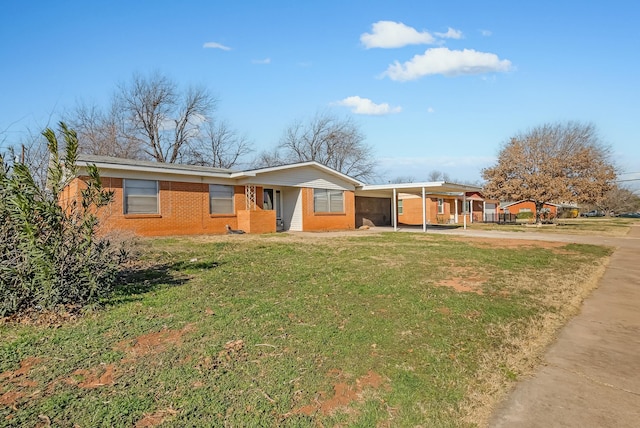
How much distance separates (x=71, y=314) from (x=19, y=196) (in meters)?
1.41

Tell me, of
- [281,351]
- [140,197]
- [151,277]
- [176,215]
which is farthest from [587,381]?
[176,215]

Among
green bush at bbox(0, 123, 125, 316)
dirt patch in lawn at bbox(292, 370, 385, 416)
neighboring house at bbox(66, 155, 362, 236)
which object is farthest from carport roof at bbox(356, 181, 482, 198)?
dirt patch in lawn at bbox(292, 370, 385, 416)

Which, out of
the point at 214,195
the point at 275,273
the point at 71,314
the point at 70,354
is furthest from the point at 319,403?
the point at 214,195

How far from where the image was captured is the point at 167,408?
2.57 m

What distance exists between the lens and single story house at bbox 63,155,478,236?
43.3 ft

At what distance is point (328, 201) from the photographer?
20281 millimetres

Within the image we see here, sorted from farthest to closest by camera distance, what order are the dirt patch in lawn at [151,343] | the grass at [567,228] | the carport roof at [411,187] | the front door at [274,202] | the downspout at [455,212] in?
the downspout at [455,212] < the grass at [567,228] < the carport roof at [411,187] < the front door at [274,202] < the dirt patch in lawn at [151,343]

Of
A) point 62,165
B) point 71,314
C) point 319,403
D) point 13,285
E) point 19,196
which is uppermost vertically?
point 62,165

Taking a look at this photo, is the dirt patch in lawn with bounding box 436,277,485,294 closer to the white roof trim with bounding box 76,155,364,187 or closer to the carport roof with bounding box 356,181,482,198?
the white roof trim with bounding box 76,155,364,187

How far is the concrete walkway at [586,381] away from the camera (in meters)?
2.64

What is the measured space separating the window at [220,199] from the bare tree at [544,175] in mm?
23010

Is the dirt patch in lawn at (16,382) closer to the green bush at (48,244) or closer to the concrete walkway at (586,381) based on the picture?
the green bush at (48,244)

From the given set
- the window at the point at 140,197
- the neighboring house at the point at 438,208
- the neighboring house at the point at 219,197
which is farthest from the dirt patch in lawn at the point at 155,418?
the neighboring house at the point at 438,208

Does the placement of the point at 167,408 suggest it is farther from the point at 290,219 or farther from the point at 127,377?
the point at 290,219
